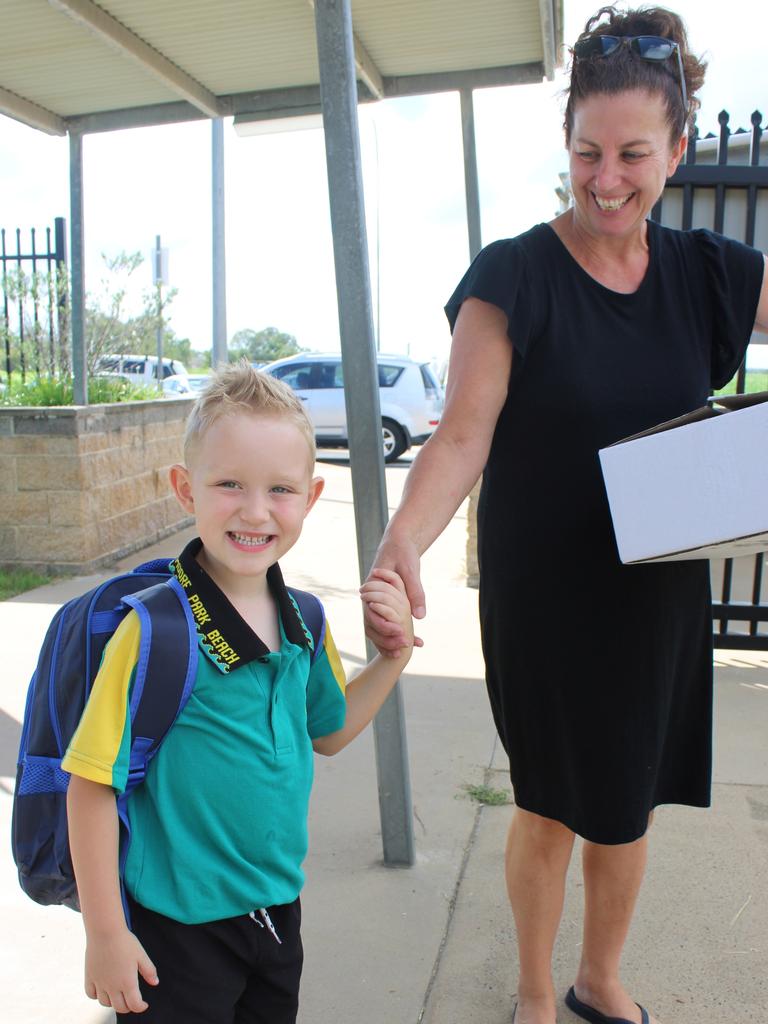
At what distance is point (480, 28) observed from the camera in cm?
393

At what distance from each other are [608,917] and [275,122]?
4.00m

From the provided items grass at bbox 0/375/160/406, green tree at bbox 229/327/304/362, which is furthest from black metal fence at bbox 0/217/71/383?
green tree at bbox 229/327/304/362

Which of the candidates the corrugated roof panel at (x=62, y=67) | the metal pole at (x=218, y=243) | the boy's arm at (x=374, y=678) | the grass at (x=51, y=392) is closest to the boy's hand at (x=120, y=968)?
the boy's arm at (x=374, y=678)

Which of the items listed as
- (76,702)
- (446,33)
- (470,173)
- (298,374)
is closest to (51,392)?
(470,173)

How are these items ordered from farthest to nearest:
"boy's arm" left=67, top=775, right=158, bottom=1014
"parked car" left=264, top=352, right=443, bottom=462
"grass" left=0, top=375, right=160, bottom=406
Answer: "parked car" left=264, top=352, right=443, bottom=462
"grass" left=0, top=375, right=160, bottom=406
"boy's arm" left=67, top=775, right=158, bottom=1014

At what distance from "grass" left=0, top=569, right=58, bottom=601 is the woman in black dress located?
15.1ft

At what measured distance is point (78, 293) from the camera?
6758mm

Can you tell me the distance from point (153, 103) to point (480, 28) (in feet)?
7.04

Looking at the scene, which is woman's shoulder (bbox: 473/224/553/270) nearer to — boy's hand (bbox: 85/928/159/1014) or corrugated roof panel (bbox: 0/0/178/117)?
boy's hand (bbox: 85/928/159/1014)

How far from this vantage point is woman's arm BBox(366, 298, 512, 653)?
5.86ft

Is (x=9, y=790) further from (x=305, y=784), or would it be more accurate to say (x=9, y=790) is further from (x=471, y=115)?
(x=471, y=115)

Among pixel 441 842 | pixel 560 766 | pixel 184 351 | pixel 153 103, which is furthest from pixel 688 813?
pixel 184 351

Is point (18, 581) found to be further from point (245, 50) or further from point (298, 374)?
point (298, 374)

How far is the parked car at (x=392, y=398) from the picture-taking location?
1559 centimetres
